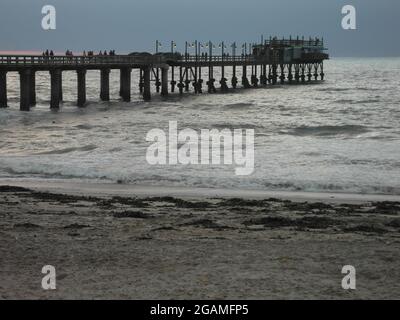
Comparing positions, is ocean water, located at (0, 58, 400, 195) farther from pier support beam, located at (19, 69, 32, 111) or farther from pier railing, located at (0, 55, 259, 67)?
pier railing, located at (0, 55, 259, 67)

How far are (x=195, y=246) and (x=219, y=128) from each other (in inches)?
1194

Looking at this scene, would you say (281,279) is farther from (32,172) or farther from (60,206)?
(32,172)

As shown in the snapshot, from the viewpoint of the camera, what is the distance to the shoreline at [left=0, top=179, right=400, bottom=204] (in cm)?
1695

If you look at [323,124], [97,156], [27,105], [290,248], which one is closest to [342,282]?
[290,248]

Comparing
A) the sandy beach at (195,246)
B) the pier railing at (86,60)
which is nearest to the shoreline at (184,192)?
the sandy beach at (195,246)

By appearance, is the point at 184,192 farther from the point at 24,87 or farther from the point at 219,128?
the point at 24,87

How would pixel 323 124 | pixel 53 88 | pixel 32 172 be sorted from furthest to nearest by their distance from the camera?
pixel 53 88
pixel 323 124
pixel 32 172

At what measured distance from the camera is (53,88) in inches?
1890

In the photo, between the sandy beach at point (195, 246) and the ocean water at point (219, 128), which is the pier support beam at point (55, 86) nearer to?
the ocean water at point (219, 128)

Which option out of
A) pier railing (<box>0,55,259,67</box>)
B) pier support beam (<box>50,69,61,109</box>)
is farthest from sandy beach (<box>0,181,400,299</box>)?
pier support beam (<box>50,69,61,109</box>)

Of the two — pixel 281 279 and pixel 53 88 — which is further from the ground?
pixel 53 88

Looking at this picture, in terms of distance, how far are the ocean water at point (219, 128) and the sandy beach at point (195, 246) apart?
3760 millimetres

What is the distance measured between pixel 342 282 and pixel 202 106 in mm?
49772

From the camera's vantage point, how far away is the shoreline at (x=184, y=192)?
17.0 meters
